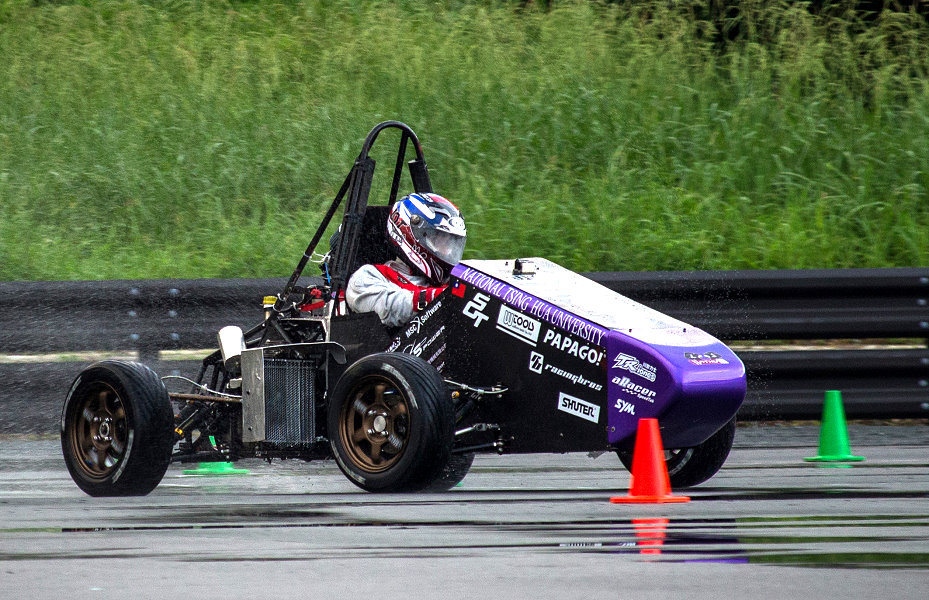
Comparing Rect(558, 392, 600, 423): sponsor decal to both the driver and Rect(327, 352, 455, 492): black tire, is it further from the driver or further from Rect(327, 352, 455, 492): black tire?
the driver

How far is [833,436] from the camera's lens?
959cm

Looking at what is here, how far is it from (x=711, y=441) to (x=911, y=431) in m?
3.07

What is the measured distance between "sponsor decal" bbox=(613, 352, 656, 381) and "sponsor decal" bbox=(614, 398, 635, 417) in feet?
0.47

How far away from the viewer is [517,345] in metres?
7.89

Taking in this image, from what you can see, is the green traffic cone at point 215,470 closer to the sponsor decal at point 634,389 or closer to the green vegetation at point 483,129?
the sponsor decal at point 634,389

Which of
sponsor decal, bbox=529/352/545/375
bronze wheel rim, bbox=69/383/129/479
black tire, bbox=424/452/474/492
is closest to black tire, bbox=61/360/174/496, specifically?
bronze wheel rim, bbox=69/383/129/479

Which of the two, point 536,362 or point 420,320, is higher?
point 420,320

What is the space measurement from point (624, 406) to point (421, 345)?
1248 millimetres

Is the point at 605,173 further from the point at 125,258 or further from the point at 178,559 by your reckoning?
the point at 178,559

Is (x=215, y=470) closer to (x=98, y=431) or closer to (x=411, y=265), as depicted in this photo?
(x=98, y=431)

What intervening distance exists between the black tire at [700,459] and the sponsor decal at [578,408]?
78cm

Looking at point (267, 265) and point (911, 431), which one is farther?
point (267, 265)

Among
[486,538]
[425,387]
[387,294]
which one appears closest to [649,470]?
[425,387]

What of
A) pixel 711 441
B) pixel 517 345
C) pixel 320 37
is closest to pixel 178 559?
pixel 517 345
